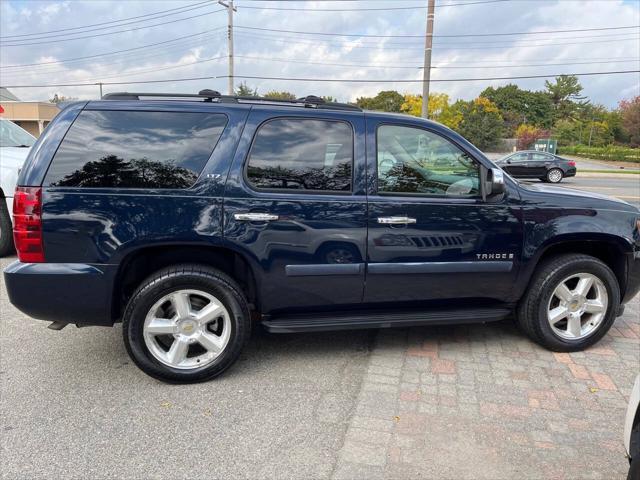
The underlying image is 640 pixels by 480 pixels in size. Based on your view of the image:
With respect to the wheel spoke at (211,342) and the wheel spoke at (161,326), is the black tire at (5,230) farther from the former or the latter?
the wheel spoke at (211,342)

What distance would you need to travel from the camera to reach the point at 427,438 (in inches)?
108

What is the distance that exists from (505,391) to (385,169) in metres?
1.74

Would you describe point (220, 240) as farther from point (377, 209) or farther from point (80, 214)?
point (377, 209)

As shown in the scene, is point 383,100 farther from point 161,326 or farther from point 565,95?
point 161,326

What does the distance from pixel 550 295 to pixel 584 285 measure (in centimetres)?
31

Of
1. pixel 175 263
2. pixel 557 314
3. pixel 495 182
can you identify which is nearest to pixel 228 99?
pixel 175 263

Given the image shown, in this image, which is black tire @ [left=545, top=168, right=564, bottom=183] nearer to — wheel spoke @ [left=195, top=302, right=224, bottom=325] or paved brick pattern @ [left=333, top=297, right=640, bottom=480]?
paved brick pattern @ [left=333, top=297, right=640, bottom=480]

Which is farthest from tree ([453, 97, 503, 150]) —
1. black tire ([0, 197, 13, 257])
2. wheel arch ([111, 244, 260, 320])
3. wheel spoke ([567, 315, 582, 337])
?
wheel arch ([111, 244, 260, 320])

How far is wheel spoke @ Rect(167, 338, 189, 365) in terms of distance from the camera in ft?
10.8

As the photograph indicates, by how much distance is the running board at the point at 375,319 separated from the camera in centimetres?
343

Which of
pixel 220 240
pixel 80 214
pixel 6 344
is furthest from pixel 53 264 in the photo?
pixel 6 344

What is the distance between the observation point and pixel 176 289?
10.6 feet

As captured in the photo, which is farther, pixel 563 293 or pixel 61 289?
pixel 563 293

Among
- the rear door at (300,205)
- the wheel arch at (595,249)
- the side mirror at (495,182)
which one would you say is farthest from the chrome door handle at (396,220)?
the wheel arch at (595,249)
